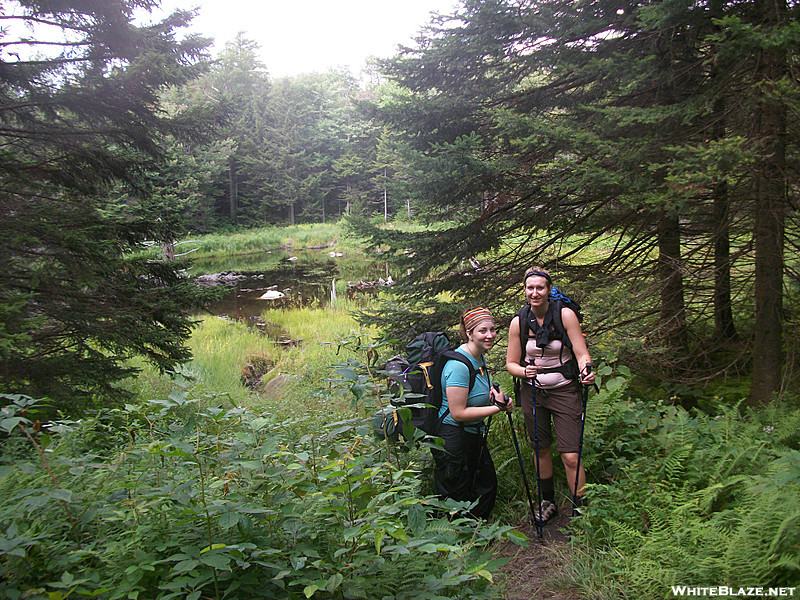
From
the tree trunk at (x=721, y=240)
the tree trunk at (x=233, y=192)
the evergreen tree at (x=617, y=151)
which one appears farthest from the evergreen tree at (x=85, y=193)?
the tree trunk at (x=233, y=192)

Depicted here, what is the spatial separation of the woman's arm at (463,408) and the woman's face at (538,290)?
76cm

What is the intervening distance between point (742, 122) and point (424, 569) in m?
4.63

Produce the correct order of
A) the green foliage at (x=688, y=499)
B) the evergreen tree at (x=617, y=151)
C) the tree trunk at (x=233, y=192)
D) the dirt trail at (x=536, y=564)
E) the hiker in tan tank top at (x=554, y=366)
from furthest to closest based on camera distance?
1. the tree trunk at (x=233, y=192)
2. the evergreen tree at (x=617, y=151)
3. the hiker in tan tank top at (x=554, y=366)
4. the dirt trail at (x=536, y=564)
5. the green foliage at (x=688, y=499)

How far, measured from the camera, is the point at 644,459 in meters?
3.67

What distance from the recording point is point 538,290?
3729 millimetres

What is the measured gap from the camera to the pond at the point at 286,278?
1777 cm

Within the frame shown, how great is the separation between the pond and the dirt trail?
869cm

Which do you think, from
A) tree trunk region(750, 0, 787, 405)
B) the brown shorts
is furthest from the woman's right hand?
tree trunk region(750, 0, 787, 405)

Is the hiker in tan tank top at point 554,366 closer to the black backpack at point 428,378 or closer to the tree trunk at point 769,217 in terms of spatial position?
the black backpack at point 428,378

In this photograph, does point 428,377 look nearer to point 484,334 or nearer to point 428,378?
point 428,378

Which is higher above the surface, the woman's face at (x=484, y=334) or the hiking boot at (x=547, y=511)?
the woman's face at (x=484, y=334)

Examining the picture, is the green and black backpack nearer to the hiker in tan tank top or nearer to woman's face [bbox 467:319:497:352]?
woman's face [bbox 467:319:497:352]

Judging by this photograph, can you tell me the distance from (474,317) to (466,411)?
2.21ft

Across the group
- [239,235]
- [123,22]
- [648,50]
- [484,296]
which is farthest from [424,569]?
[239,235]
